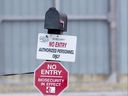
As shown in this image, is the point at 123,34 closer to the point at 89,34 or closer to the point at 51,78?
the point at 89,34

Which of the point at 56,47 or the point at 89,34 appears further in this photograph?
the point at 89,34

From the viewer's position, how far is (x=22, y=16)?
17750mm

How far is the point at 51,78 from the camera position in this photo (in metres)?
7.75

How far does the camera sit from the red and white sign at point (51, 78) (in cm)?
774

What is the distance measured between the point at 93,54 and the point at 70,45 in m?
10.1

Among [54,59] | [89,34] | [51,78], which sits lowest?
[51,78]

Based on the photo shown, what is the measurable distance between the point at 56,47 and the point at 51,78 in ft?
1.31

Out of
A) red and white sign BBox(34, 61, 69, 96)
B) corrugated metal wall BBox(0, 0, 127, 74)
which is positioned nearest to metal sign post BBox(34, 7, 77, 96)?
red and white sign BBox(34, 61, 69, 96)

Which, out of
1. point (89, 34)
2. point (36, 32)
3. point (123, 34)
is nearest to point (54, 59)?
point (36, 32)

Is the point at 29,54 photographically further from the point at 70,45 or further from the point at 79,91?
the point at 70,45

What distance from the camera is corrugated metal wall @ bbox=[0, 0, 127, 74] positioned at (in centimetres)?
1772

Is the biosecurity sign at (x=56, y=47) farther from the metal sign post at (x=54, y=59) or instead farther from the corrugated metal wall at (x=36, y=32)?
the corrugated metal wall at (x=36, y=32)

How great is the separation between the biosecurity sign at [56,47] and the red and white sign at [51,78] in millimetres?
99

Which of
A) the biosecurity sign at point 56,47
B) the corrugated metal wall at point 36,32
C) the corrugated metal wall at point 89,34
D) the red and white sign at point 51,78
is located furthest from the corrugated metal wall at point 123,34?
the red and white sign at point 51,78
